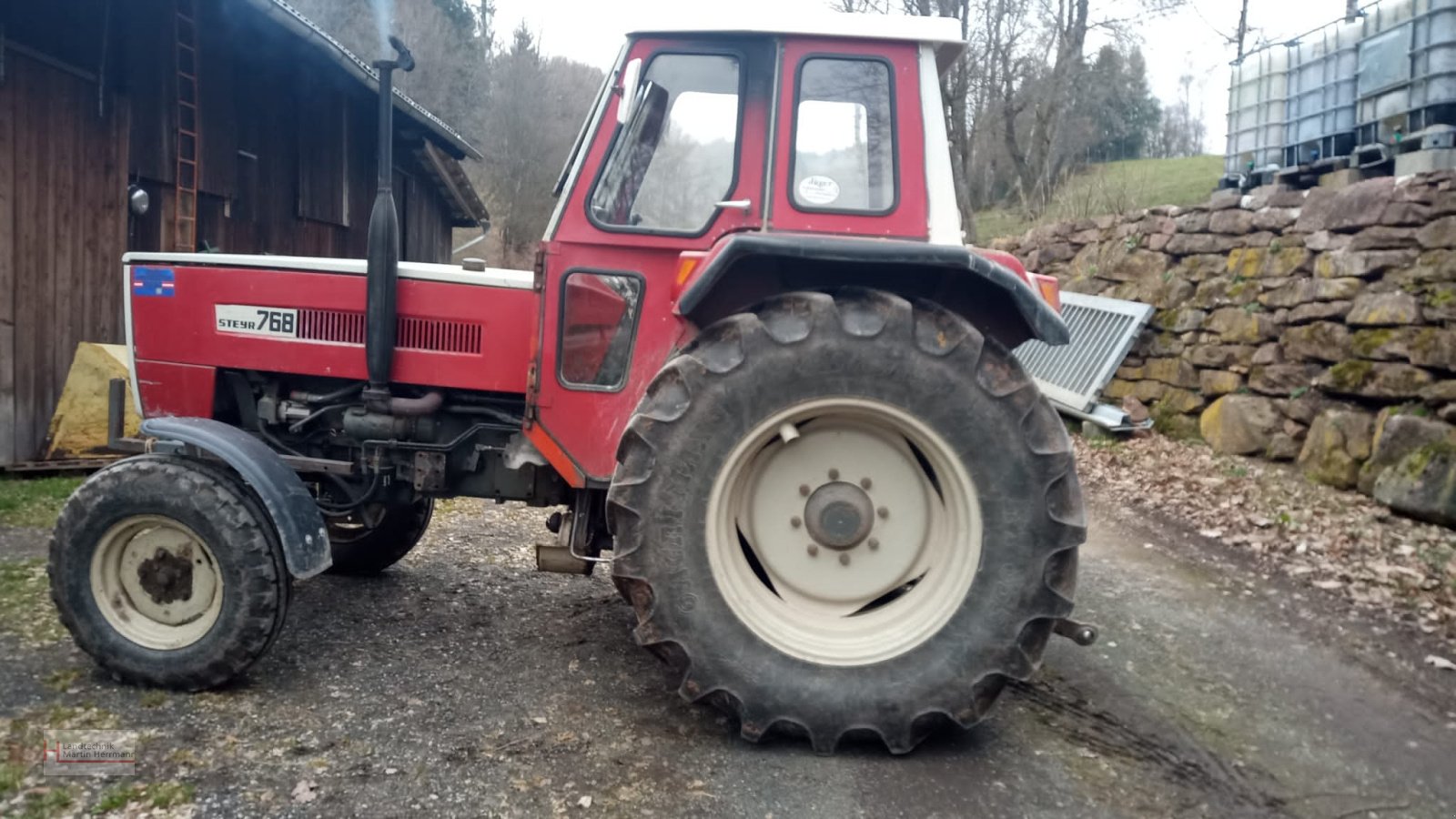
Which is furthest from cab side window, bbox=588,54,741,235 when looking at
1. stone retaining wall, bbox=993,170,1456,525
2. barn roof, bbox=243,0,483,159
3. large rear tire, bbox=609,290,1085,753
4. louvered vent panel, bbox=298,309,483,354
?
barn roof, bbox=243,0,483,159

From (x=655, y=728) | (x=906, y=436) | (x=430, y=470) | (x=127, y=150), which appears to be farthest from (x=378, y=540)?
(x=127, y=150)

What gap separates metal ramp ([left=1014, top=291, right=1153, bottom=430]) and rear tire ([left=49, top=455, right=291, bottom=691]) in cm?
690

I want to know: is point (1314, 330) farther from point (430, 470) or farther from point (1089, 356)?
point (430, 470)

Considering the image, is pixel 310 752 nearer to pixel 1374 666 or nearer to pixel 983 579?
pixel 983 579

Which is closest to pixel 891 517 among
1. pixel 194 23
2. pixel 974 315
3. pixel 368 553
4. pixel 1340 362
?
pixel 974 315

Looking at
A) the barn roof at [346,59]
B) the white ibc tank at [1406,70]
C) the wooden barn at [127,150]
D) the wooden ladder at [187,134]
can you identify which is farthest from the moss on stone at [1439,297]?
the wooden ladder at [187,134]

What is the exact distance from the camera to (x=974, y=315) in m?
3.47

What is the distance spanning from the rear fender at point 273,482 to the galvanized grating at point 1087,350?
283 inches

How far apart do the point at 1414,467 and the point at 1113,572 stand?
1.87m

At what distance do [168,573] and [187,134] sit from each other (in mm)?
6515

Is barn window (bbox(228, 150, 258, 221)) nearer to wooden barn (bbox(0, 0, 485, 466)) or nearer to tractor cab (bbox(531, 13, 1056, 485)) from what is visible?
wooden barn (bbox(0, 0, 485, 466))

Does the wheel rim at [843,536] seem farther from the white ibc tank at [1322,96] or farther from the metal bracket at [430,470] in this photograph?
the white ibc tank at [1322,96]

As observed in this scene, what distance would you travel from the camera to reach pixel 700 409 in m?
3.09

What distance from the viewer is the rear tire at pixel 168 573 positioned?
3.40 m
